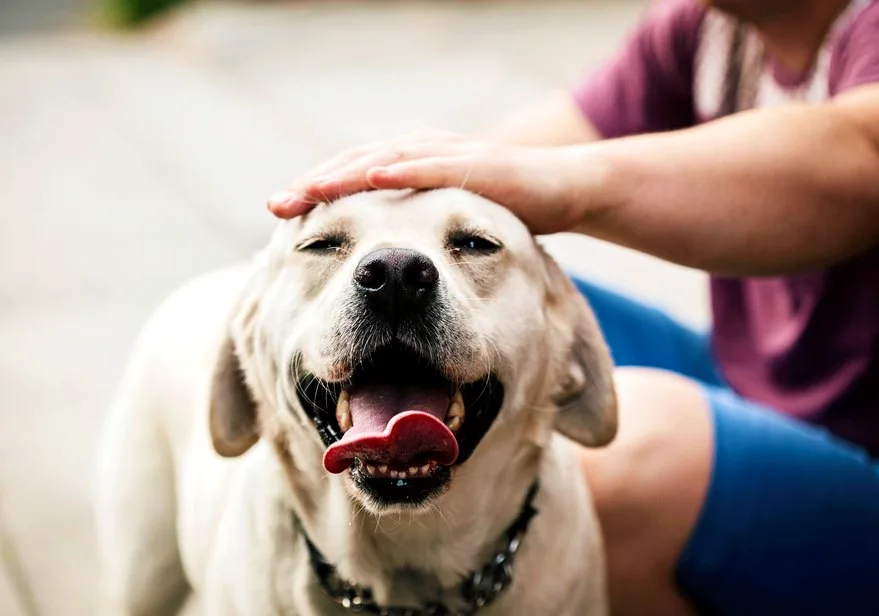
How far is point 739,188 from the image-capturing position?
1471 mm

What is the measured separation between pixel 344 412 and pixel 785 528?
87 cm

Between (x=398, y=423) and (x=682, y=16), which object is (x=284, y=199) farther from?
(x=682, y=16)

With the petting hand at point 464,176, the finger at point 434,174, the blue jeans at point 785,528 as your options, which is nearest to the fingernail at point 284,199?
the petting hand at point 464,176

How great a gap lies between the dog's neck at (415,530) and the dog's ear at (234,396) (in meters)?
0.11

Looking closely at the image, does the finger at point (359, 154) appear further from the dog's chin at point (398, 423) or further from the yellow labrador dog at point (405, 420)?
the dog's chin at point (398, 423)

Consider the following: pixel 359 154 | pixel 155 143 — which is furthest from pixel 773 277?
pixel 155 143

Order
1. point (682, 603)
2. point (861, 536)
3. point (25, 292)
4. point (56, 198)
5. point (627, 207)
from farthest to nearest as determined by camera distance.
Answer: point (56, 198) < point (25, 292) < point (682, 603) < point (861, 536) < point (627, 207)

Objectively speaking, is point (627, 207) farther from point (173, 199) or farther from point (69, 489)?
point (173, 199)

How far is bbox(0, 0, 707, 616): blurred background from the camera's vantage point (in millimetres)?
2826

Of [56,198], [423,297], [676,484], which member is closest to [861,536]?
[676,484]

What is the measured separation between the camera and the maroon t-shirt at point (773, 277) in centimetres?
184

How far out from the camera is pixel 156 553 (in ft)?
6.16

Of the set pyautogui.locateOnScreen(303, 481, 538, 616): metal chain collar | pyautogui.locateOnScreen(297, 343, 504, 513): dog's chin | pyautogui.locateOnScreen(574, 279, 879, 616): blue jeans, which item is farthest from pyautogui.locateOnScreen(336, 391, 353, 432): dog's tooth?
pyautogui.locateOnScreen(574, 279, 879, 616): blue jeans

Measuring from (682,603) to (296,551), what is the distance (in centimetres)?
78
